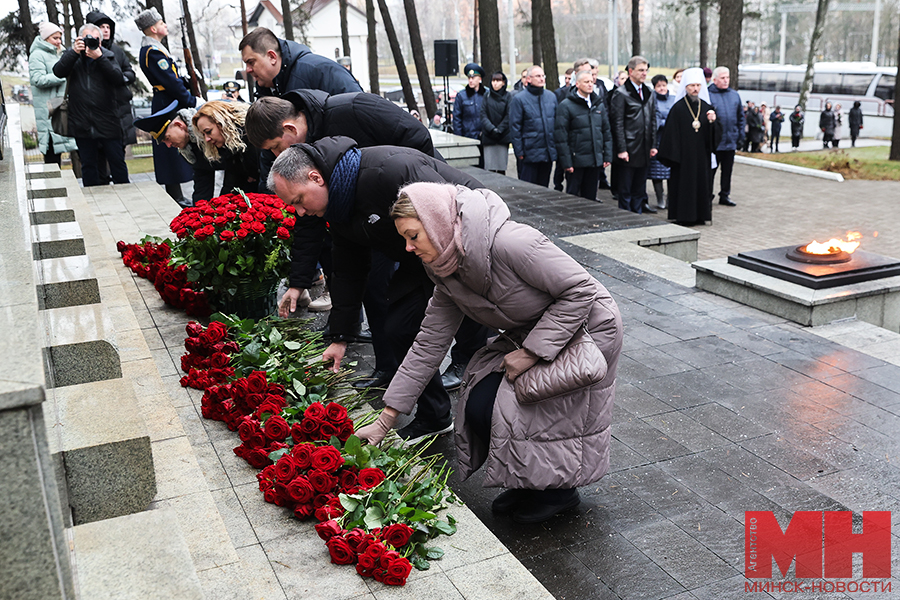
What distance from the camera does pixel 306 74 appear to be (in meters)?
5.41

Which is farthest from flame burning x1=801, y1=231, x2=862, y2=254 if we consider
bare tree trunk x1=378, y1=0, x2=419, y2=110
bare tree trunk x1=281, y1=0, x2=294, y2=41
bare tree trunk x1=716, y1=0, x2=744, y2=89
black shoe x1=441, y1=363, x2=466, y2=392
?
bare tree trunk x1=281, y1=0, x2=294, y2=41

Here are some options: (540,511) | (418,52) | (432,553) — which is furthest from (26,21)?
(432,553)

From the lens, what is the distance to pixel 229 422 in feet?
12.5

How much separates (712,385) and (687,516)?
1.60m

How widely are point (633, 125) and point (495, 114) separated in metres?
2.60

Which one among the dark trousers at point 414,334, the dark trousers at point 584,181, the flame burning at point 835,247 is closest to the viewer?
the dark trousers at point 414,334

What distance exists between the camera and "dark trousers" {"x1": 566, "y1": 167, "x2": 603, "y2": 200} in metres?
11.6

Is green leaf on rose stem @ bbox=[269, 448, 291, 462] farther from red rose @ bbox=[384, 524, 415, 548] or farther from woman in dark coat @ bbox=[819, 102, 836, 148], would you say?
woman in dark coat @ bbox=[819, 102, 836, 148]

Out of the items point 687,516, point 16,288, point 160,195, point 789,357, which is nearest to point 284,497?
point 16,288

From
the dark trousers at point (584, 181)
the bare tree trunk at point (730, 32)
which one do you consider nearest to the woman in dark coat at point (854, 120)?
the bare tree trunk at point (730, 32)

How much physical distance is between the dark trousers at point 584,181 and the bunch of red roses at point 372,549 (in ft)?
30.6

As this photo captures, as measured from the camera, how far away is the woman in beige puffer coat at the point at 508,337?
3021mm

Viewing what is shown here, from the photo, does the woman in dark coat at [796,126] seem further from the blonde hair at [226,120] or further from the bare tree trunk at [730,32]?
the blonde hair at [226,120]

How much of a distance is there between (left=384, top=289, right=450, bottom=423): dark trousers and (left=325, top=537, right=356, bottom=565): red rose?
1.32 meters
